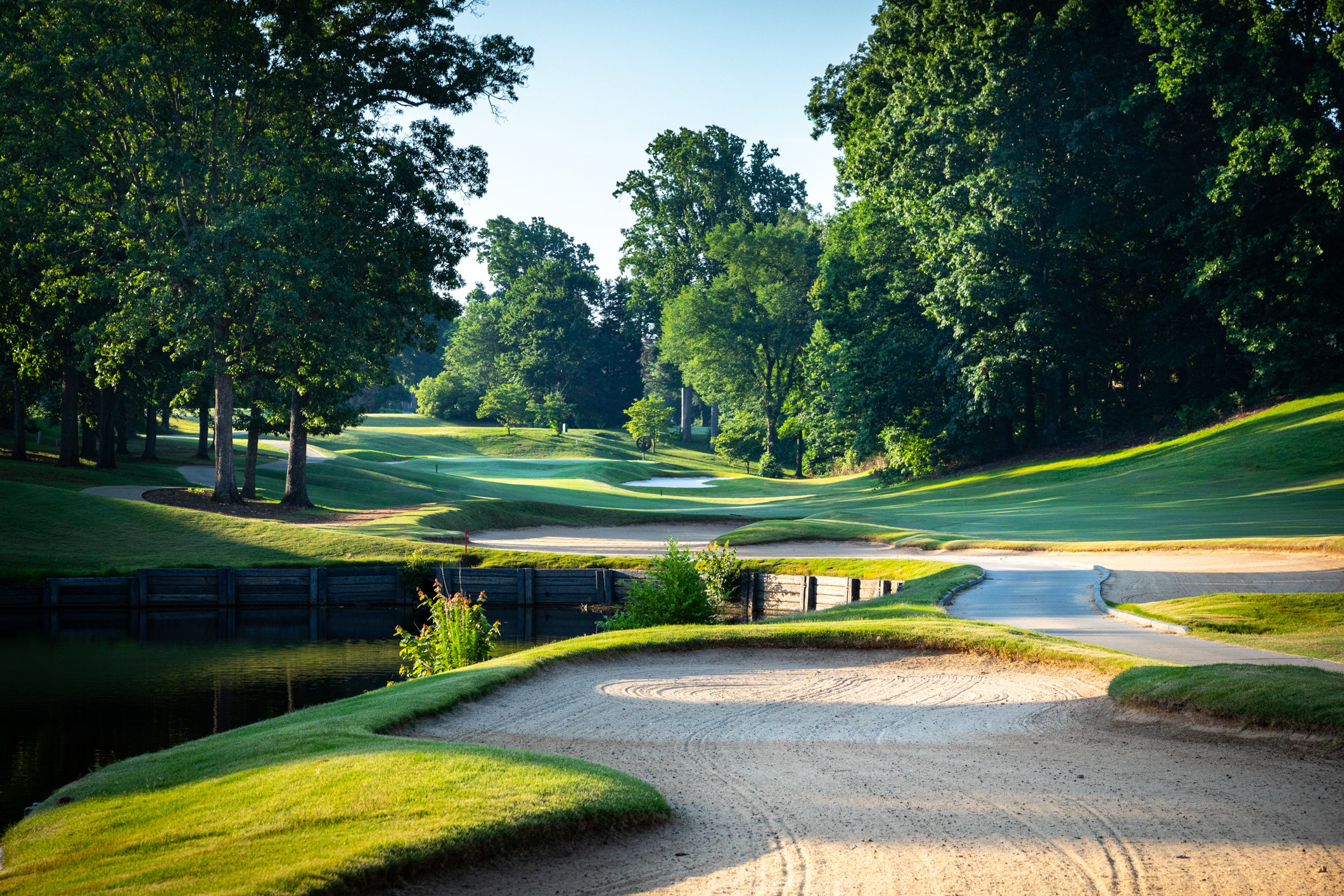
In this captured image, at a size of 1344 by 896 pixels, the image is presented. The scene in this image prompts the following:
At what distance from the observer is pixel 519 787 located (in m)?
5.94

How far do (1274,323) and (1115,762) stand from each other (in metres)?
33.1

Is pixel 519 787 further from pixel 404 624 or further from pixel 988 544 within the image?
pixel 988 544

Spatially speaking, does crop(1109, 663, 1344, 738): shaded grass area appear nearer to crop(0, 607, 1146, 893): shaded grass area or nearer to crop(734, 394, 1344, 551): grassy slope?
crop(0, 607, 1146, 893): shaded grass area

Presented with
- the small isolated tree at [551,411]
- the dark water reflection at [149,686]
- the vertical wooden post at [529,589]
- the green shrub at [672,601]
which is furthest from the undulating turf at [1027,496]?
the small isolated tree at [551,411]

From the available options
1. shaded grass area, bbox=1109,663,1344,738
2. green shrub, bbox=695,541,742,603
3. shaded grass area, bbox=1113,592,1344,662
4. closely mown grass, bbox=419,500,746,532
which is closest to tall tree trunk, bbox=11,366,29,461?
closely mown grass, bbox=419,500,746,532

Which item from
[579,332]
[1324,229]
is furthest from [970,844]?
[579,332]

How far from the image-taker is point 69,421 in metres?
33.8

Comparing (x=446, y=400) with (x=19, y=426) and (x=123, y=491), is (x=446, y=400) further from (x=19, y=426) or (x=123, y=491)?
(x=123, y=491)

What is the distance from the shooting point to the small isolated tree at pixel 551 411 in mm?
80188

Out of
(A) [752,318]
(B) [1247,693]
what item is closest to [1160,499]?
(B) [1247,693]

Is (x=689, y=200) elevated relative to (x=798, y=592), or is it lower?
elevated

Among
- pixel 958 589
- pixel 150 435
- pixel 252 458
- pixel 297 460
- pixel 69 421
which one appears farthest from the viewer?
pixel 150 435

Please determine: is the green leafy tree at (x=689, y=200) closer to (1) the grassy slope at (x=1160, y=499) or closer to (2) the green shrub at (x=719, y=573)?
(1) the grassy slope at (x=1160, y=499)

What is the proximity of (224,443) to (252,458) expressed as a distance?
15.7 feet
